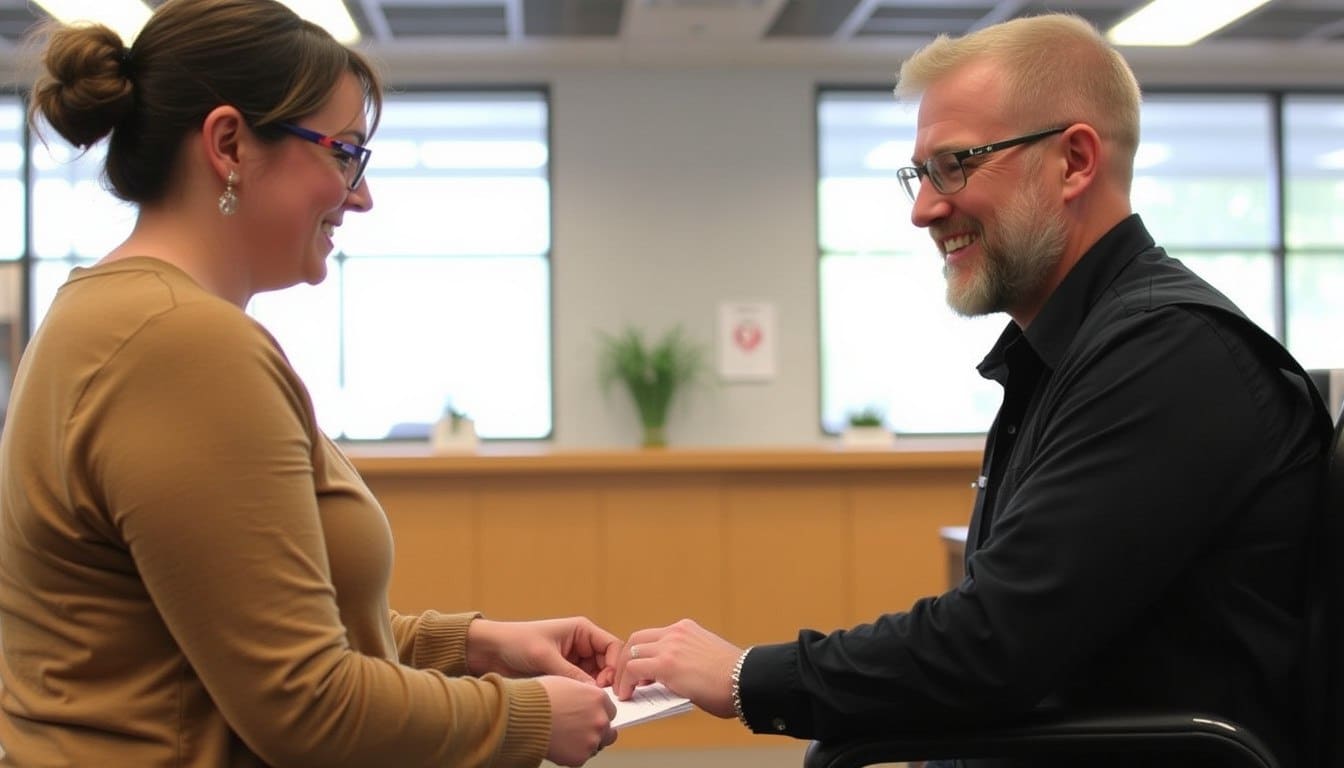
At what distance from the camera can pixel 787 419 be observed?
7301mm

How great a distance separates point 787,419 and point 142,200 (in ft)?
20.9

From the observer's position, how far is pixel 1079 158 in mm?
1402

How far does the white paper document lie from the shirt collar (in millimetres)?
558

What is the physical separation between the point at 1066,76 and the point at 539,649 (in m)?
0.90

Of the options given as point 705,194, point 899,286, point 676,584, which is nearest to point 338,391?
point 705,194

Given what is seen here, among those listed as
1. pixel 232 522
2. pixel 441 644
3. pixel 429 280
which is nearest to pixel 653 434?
pixel 429 280

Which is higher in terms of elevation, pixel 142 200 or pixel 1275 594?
pixel 142 200

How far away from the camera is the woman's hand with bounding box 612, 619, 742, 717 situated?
123cm

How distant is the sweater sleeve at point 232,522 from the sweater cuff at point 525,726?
0.10 metres

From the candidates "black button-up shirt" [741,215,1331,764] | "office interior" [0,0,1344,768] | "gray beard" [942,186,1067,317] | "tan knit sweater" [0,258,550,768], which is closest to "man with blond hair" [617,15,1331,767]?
"black button-up shirt" [741,215,1331,764]

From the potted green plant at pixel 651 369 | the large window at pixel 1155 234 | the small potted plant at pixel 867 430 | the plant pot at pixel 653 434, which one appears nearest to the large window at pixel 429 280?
the potted green plant at pixel 651 369

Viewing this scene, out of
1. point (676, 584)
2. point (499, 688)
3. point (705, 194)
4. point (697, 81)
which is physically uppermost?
point (697, 81)

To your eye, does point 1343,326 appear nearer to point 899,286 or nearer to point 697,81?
point 899,286

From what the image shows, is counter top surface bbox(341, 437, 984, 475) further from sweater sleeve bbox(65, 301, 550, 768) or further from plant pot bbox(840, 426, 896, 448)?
sweater sleeve bbox(65, 301, 550, 768)
